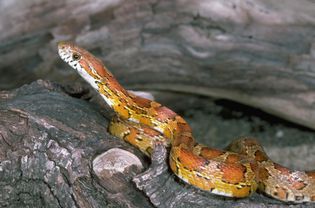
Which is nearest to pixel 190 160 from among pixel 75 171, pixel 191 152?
pixel 191 152

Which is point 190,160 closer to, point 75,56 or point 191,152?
point 191,152

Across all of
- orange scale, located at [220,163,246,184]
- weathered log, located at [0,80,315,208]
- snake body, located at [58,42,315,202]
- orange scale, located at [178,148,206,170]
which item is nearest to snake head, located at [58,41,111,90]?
snake body, located at [58,42,315,202]

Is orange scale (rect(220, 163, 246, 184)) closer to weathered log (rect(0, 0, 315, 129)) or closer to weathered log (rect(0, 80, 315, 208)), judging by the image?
weathered log (rect(0, 80, 315, 208))

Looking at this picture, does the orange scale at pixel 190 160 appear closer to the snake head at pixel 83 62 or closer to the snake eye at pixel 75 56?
the snake head at pixel 83 62

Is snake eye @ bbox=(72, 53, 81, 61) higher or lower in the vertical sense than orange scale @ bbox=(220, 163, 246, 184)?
higher

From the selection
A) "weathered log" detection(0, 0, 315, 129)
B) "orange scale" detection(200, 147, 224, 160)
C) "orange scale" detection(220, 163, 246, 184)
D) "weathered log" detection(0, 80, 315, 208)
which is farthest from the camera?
"weathered log" detection(0, 0, 315, 129)

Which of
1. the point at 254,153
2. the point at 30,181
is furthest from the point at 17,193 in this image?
the point at 254,153

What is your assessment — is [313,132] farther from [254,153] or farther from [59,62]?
[59,62]
